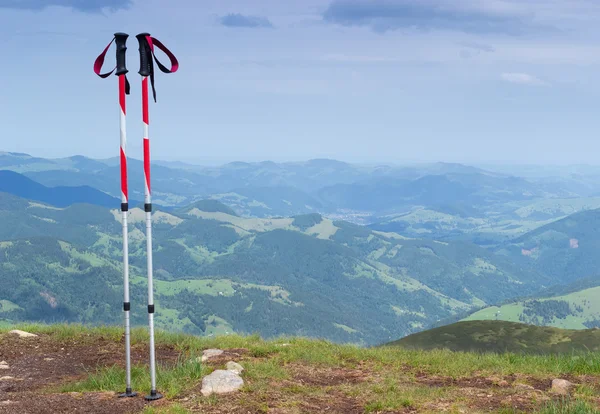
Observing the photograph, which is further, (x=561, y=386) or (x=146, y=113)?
(x=561, y=386)

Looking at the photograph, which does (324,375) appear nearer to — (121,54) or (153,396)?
(153,396)

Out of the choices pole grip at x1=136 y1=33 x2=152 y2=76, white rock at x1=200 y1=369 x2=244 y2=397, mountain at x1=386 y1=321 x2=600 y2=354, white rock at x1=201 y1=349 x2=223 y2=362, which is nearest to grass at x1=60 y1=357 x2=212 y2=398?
white rock at x1=200 y1=369 x2=244 y2=397

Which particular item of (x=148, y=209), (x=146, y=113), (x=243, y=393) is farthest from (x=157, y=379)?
(x=146, y=113)

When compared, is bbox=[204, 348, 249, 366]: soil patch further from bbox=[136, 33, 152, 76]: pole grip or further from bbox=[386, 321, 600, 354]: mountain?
bbox=[386, 321, 600, 354]: mountain

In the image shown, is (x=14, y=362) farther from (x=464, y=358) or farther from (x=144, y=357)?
(x=464, y=358)

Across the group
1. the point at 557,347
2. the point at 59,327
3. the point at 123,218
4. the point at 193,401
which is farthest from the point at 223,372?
the point at 557,347
